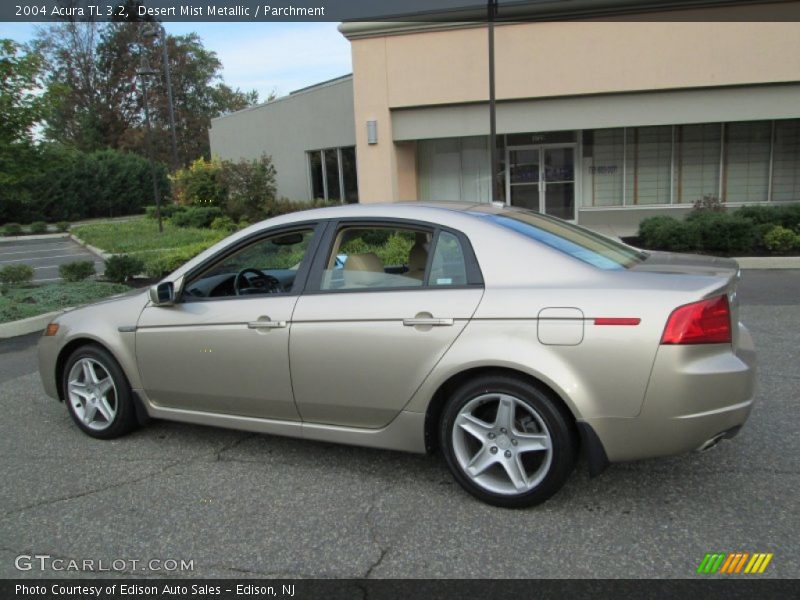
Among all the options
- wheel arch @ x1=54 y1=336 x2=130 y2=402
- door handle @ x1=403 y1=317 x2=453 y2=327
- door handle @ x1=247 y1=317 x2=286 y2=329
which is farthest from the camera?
wheel arch @ x1=54 y1=336 x2=130 y2=402

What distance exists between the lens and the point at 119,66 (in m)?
57.7

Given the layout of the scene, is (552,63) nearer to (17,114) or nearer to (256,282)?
(17,114)

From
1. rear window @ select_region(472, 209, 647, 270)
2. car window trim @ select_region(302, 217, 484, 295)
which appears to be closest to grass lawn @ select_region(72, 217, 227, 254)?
car window trim @ select_region(302, 217, 484, 295)

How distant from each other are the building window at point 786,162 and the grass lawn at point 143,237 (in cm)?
1483

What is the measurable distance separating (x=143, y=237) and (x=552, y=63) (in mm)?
14037

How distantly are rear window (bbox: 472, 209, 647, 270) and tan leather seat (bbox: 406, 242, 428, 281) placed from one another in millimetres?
381

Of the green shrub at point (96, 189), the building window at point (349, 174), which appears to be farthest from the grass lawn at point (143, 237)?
the green shrub at point (96, 189)

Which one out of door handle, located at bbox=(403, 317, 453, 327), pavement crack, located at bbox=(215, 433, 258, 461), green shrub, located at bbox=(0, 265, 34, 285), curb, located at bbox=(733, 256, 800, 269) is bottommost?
pavement crack, located at bbox=(215, 433, 258, 461)

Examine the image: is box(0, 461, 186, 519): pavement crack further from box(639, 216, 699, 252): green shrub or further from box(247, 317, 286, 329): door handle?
box(639, 216, 699, 252): green shrub

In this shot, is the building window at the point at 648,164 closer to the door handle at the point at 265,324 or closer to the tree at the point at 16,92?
the tree at the point at 16,92

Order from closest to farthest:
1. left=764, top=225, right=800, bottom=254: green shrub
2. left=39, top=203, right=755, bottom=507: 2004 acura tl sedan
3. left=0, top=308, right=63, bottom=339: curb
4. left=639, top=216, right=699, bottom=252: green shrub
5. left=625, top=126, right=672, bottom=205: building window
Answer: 1. left=39, top=203, right=755, bottom=507: 2004 acura tl sedan
2. left=0, top=308, right=63, bottom=339: curb
3. left=764, top=225, right=800, bottom=254: green shrub
4. left=639, top=216, right=699, bottom=252: green shrub
5. left=625, top=126, right=672, bottom=205: building window


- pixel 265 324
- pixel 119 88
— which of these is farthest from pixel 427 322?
pixel 119 88

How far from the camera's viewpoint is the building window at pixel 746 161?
17.1 metres

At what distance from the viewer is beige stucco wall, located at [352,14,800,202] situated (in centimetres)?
1443
